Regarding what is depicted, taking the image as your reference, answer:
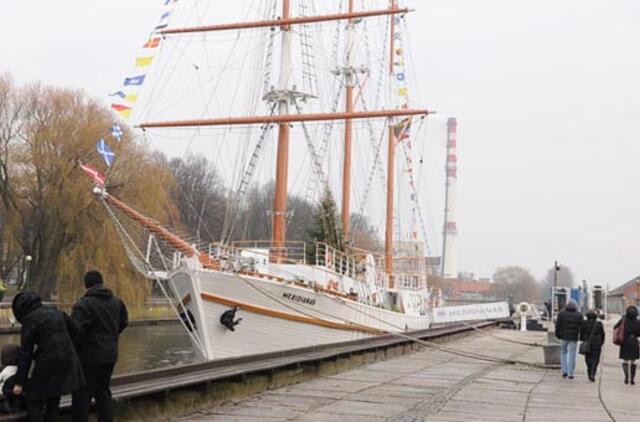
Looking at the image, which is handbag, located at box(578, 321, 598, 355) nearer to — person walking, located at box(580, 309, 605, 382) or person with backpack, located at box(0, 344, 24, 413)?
person walking, located at box(580, 309, 605, 382)

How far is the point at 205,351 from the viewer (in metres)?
21.7

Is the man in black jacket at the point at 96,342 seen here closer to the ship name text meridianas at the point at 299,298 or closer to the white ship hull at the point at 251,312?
the white ship hull at the point at 251,312

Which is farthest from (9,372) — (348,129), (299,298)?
(348,129)

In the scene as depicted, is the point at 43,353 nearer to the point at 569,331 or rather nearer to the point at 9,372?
the point at 9,372

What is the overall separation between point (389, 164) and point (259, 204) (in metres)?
17.0

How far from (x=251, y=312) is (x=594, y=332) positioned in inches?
391

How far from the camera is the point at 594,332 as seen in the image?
15.2 meters

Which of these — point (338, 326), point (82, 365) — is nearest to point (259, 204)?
point (338, 326)

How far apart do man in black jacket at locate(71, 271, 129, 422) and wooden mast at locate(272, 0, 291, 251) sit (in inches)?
767

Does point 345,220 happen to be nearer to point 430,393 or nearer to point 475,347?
point 475,347

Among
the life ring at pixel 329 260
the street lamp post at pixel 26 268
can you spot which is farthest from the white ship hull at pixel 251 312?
the street lamp post at pixel 26 268

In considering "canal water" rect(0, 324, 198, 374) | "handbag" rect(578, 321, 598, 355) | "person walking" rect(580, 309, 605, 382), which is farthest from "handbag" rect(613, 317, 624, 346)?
"canal water" rect(0, 324, 198, 374)

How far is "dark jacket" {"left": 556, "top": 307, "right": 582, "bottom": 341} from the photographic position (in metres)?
15.2

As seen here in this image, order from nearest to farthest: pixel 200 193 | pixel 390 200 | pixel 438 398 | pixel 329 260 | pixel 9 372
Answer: pixel 9 372
pixel 438 398
pixel 329 260
pixel 390 200
pixel 200 193
